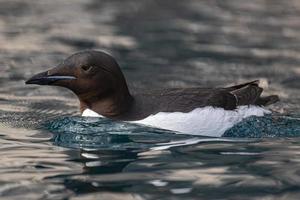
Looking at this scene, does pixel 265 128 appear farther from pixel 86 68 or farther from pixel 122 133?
pixel 86 68

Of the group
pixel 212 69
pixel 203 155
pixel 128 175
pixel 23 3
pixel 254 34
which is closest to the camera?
pixel 128 175

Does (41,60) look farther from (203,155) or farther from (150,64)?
(203,155)

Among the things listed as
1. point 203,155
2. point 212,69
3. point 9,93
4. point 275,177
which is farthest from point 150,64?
point 275,177

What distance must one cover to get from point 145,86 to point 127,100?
3399mm

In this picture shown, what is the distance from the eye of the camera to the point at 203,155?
8.70 m

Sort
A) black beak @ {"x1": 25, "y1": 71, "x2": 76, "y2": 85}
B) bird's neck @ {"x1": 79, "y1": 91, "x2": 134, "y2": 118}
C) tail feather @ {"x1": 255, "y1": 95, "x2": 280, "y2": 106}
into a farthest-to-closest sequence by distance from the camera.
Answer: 1. tail feather @ {"x1": 255, "y1": 95, "x2": 280, "y2": 106}
2. bird's neck @ {"x1": 79, "y1": 91, "x2": 134, "y2": 118}
3. black beak @ {"x1": 25, "y1": 71, "x2": 76, "y2": 85}

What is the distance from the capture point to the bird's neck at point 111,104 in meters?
9.37

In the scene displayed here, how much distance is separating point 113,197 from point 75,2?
13.9 metres

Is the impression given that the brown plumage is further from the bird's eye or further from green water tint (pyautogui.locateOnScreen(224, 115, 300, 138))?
green water tint (pyautogui.locateOnScreen(224, 115, 300, 138))

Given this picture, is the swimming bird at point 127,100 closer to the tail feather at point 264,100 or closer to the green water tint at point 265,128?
the green water tint at point 265,128

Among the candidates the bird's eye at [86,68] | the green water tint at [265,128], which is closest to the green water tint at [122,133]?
the green water tint at [265,128]

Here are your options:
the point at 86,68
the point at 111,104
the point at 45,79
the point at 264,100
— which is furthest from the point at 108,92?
the point at 264,100

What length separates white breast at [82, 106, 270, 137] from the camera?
9164 mm

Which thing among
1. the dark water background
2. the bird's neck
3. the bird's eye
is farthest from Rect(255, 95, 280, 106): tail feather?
the bird's eye
